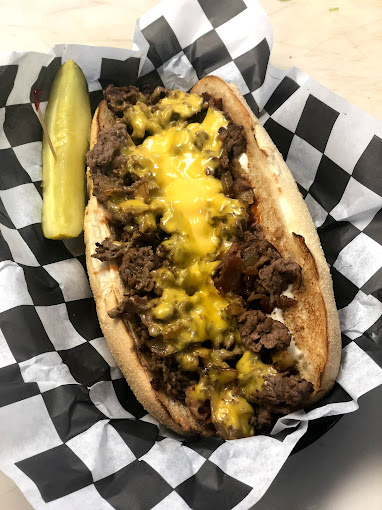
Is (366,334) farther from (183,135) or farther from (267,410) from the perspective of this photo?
(183,135)

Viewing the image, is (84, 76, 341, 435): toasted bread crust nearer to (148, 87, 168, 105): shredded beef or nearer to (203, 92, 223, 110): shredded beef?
(203, 92, 223, 110): shredded beef

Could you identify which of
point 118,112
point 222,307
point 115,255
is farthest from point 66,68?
point 222,307

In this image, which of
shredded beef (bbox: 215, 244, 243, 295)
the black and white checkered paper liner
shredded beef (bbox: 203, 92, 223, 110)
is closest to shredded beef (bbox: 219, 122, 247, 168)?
shredded beef (bbox: 203, 92, 223, 110)

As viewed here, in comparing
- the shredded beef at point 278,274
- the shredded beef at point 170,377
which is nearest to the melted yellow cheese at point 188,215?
the shredded beef at point 170,377

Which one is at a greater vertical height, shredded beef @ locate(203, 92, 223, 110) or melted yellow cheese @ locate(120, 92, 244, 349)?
shredded beef @ locate(203, 92, 223, 110)

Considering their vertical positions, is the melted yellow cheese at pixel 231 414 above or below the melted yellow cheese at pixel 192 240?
below

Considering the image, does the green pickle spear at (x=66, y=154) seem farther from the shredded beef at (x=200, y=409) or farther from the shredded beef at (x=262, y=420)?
the shredded beef at (x=262, y=420)

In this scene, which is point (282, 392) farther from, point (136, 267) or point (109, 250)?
point (109, 250)
